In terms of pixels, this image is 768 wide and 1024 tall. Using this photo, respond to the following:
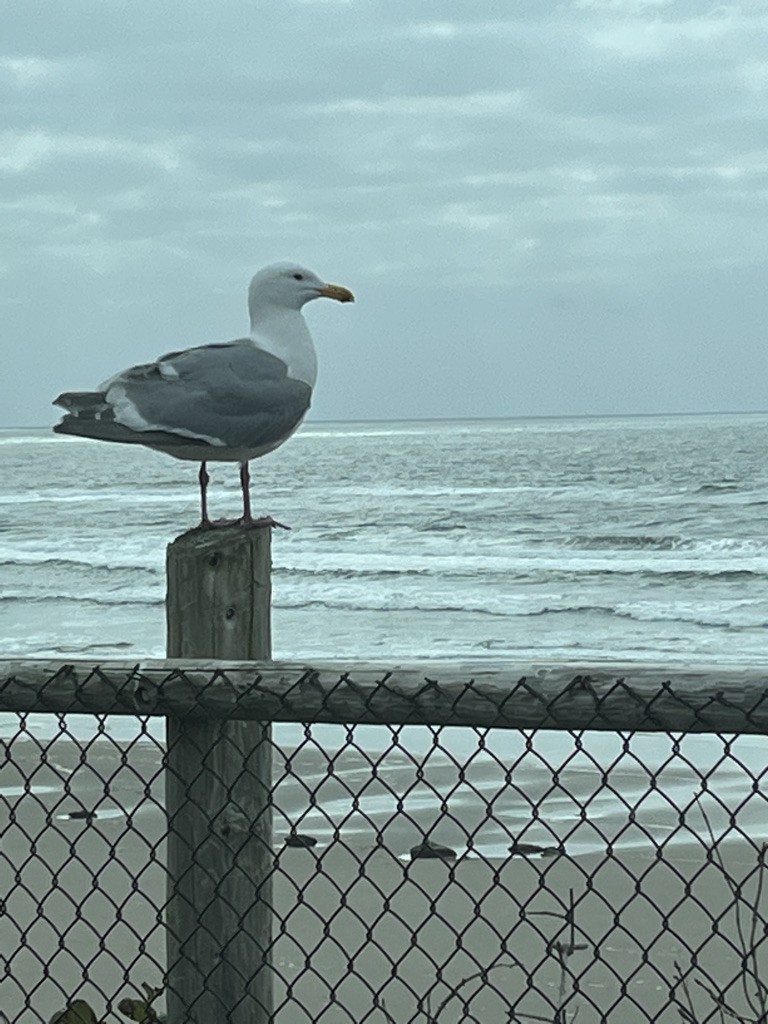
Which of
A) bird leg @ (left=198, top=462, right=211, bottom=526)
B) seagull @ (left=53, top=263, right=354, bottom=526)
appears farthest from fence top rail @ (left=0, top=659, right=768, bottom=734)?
seagull @ (left=53, top=263, right=354, bottom=526)

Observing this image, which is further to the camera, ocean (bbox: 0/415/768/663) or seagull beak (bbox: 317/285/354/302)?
ocean (bbox: 0/415/768/663)

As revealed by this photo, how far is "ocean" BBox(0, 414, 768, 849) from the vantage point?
341 inches

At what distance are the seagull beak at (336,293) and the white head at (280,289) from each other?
0.05 m

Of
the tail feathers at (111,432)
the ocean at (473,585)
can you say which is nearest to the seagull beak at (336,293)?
the tail feathers at (111,432)

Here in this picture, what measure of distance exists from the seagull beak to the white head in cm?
5

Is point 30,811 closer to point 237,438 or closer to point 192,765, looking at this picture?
point 237,438

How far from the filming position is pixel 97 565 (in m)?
22.6

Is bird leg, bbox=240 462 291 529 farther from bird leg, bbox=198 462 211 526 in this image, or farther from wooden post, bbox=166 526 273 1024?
wooden post, bbox=166 526 273 1024

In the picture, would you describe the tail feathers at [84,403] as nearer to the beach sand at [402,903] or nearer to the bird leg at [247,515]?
the bird leg at [247,515]

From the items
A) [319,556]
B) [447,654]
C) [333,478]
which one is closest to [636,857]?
[447,654]

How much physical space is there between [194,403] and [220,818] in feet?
5.41

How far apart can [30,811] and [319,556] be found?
55.8 feet

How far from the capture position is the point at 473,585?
1977cm

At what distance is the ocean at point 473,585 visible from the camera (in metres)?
8.67
